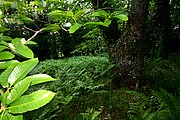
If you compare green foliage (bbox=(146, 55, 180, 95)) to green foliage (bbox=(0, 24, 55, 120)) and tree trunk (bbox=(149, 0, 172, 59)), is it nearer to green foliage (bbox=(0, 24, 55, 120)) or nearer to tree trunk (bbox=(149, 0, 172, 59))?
tree trunk (bbox=(149, 0, 172, 59))

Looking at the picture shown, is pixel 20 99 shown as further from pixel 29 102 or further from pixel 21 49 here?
pixel 21 49

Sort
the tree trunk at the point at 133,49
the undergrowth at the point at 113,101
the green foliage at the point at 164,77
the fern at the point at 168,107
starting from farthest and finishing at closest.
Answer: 1. the green foliage at the point at 164,77
2. the tree trunk at the point at 133,49
3. the undergrowth at the point at 113,101
4. the fern at the point at 168,107

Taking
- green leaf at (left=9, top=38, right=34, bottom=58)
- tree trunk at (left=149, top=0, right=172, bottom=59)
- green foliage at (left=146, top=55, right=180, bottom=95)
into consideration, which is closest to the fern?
green foliage at (left=146, top=55, right=180, bottom=95)

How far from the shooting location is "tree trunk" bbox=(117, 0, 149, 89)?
A: 3.34 meters

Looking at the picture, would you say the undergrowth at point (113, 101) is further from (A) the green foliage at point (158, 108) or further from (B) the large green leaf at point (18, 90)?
(B) the large green leaf at point (18, 90)

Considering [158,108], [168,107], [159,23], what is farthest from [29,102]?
[159,23]

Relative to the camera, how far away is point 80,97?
4.18 metres

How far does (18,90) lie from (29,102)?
4 cm

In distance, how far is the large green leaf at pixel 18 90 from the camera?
1.52ft

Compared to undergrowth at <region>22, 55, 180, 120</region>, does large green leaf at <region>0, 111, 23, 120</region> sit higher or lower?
higher

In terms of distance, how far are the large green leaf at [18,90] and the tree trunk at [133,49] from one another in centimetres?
307

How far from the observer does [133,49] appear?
3557mm

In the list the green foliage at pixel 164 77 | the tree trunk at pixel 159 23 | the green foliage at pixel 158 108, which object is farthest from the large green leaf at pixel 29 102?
the tree trunk at pixel 159 23

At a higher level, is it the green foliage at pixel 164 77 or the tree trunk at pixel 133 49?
the tree trunk at pixel 133 49
